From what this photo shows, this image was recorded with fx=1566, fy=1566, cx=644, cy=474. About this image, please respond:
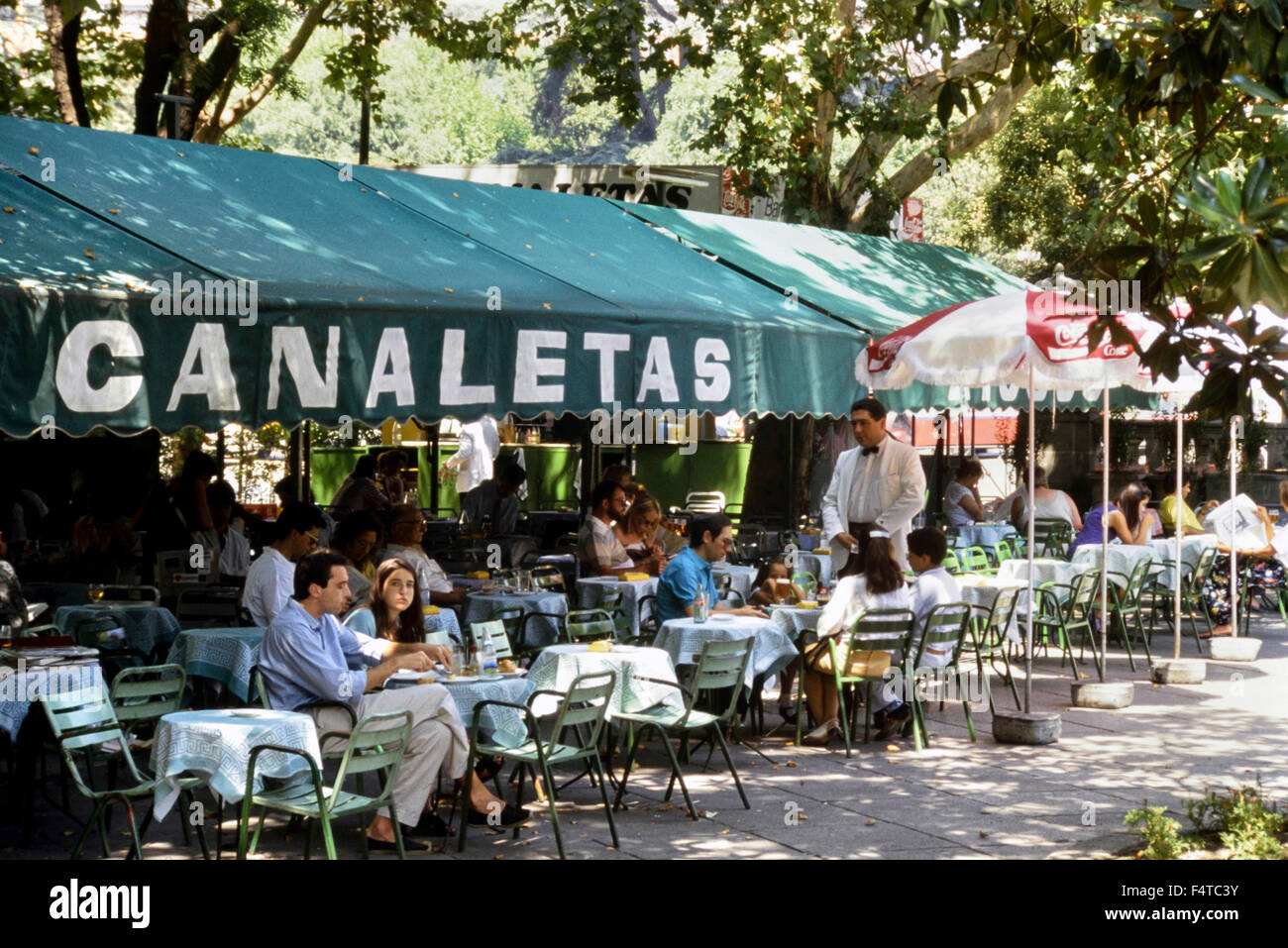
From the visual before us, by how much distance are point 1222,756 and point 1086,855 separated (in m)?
2.95

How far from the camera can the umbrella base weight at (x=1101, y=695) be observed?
11.7 meters

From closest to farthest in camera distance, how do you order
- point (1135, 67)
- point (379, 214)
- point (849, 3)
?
point (1135, 67)
point (379, 214)
point (849, 3)

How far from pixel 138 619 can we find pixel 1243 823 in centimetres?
680

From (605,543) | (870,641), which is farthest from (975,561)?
(870,641)

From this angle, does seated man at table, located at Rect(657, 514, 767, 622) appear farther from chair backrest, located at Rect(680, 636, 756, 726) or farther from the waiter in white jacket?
Answer: chair backrest, located at Rect(680, 636, 756, 726)

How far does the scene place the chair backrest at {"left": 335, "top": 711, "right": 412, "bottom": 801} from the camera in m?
6.48

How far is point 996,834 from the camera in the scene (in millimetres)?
7988

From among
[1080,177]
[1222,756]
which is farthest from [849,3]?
[1222,756]

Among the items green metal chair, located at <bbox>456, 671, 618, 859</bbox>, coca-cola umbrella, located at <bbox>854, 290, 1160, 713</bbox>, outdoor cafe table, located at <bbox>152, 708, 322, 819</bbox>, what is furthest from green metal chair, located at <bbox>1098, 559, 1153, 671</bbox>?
outdoor cafe table, located at <bbox>152, 708, 322, 819</bbox>

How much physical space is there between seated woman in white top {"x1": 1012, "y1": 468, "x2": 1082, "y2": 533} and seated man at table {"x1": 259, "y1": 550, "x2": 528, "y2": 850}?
10671 mm

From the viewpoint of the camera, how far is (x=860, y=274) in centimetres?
1590

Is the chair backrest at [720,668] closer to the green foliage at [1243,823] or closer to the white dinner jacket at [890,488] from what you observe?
the green foliage at [1243,823]

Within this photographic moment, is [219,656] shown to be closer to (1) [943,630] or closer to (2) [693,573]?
(2) [693,573]

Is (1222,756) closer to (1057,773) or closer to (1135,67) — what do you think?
(1057,773)
